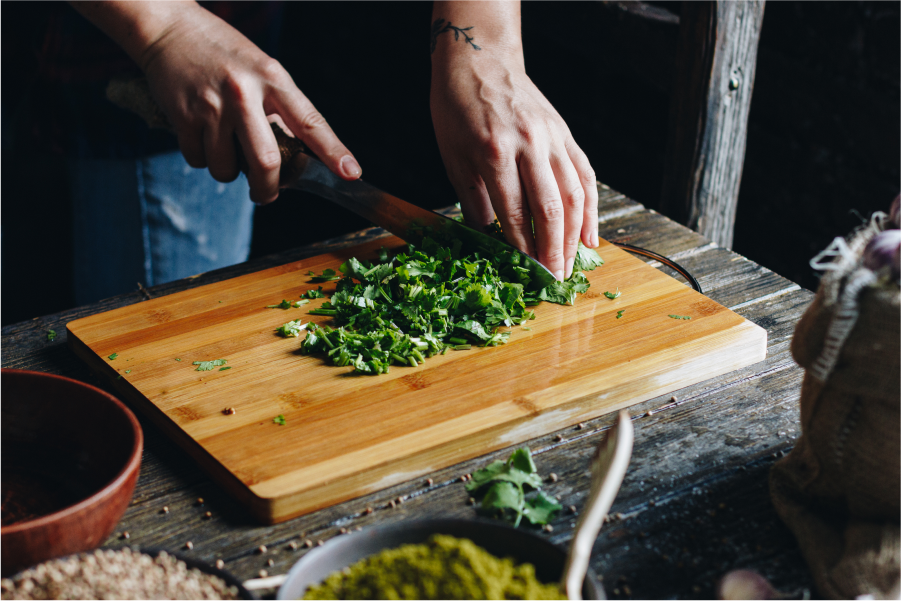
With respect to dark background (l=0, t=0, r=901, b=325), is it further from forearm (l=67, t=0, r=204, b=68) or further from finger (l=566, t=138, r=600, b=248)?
finger (l=566, t=138, r=600, b=248)

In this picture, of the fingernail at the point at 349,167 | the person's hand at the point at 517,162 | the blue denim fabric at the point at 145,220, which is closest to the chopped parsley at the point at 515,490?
the person's hand at the point at 517,162

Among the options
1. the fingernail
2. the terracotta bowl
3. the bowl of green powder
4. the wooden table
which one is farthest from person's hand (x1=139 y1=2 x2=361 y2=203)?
the bowl of green powder

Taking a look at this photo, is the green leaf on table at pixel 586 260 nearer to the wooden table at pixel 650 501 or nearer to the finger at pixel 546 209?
the finger at pixel 546 209

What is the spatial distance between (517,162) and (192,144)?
878 millimetres

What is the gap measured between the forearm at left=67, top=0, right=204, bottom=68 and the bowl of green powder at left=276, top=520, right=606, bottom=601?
1.52 metres

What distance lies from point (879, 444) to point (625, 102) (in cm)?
367

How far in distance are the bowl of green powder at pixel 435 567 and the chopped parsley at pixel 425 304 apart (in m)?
0.59

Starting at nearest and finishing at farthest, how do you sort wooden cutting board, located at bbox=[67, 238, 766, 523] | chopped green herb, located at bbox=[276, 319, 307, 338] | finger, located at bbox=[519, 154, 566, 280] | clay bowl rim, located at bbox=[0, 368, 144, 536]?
clay bowl rim, located at bbox=[0, 368, 144, 536] < wooden cutting board, located at bbox=[67, 238, 766, 523] < chopped green herb, located at bbox=[276, 319, 307, 338] < finger, located at bbox=[519, 154, 566, 280]

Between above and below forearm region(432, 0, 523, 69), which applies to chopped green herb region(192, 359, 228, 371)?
Answer: below

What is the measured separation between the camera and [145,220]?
106 inches

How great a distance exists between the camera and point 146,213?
268 centimetres

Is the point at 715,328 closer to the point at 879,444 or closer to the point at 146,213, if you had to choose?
the point at 879,444

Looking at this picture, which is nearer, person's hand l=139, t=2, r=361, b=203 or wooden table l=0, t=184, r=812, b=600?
wooden table l=0, t=184, r=812, b=600

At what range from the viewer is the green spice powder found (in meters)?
0.82
